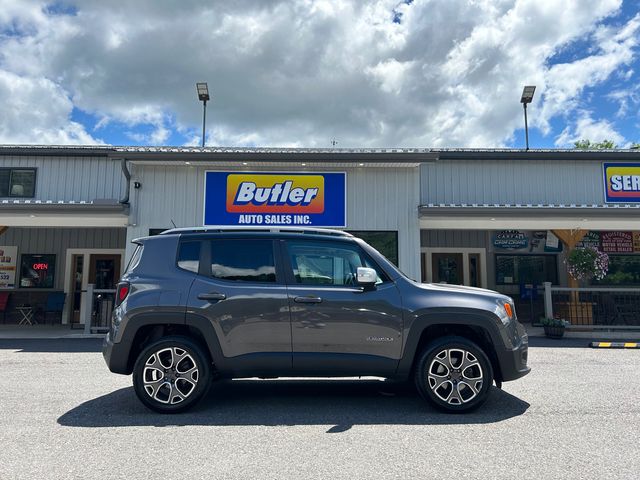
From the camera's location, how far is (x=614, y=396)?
5.50m

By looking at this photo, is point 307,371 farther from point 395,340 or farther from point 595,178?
point 595,178

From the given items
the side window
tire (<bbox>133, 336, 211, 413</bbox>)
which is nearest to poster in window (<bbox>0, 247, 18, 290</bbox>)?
tire (<bbox>133, 336, 211, 413</bbox>)

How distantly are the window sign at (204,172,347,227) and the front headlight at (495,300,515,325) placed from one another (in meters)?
6.40

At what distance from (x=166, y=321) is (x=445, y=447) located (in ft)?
9.85

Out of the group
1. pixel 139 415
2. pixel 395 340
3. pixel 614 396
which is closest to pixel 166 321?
pixel 139 415

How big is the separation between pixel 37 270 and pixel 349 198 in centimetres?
1127

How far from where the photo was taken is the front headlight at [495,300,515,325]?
15.9 ft

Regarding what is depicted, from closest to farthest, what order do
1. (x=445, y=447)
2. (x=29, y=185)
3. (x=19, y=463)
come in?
(x=19, y=463)
(x=445, y=447)
(x=29, y=185)

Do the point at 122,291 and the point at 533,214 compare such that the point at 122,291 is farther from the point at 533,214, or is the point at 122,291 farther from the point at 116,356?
the point at 533,214

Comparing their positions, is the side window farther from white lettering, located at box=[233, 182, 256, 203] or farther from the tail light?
white lettering, located at box=[233, 182, 256, 203]

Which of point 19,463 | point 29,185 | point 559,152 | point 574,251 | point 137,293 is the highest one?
point 559,152

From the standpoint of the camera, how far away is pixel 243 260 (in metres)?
4.98

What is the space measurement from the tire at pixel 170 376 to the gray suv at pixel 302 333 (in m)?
0.01

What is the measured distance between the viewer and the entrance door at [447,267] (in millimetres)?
15898
